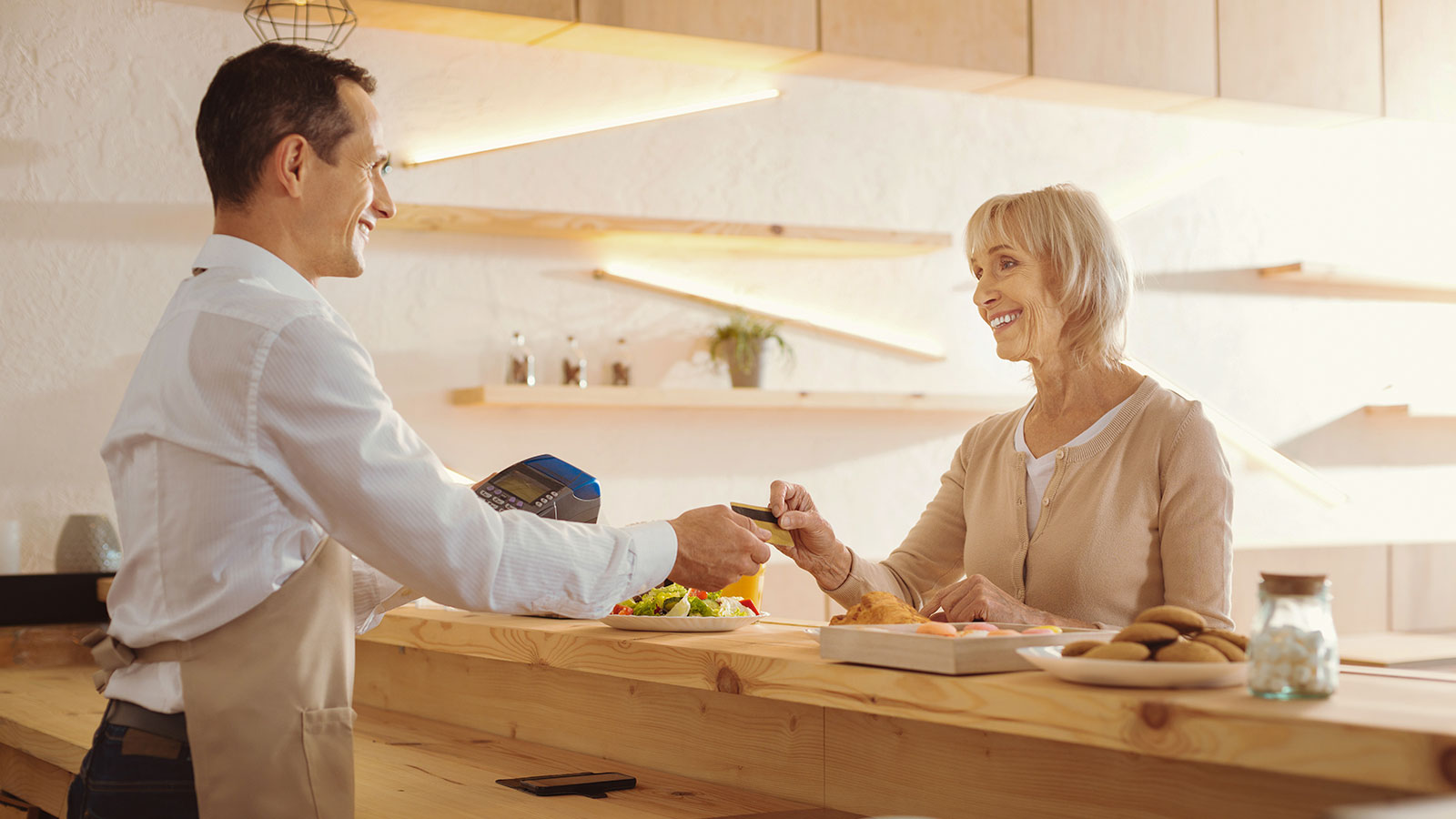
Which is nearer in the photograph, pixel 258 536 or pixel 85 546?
pixel 258 536

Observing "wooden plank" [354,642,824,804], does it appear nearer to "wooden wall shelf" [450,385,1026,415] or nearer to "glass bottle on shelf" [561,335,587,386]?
"wooden wall shelf" [450,385,1026,415]

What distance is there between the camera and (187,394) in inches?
56.1

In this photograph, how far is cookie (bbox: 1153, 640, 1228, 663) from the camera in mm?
1297

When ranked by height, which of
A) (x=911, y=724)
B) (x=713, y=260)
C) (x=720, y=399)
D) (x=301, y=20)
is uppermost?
(x=301, y=20)

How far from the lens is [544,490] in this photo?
78.5 inches

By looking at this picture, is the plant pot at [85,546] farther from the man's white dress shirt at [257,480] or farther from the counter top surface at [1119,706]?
the man's white dress shirt at [257,480]

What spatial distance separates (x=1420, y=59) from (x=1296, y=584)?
183 inches

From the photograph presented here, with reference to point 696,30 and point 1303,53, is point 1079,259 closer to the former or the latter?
point 696,30

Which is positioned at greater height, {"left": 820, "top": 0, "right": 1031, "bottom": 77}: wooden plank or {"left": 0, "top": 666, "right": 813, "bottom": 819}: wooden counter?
{"left": 820, "top": 0, "right": 1031, "bottom": 77}: wooden plank

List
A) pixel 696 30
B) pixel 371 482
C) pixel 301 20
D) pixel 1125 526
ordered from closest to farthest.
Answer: pixel 371 482 < pixel 1125 526 < pixel 301 20 < pixel 696 30

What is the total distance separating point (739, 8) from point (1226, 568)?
249 cm

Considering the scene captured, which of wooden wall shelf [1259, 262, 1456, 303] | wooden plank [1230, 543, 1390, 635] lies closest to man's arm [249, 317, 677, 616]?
wooden plank [1230, 543, 1390, 635]

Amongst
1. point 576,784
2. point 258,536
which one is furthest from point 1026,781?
point 258,536

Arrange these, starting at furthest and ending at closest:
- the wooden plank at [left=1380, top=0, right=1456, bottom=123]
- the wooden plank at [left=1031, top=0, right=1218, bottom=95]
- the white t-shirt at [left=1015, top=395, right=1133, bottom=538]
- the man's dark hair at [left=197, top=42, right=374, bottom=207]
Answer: the wooden plank at [left=1380, top=0, right=1456, bottom=123], the wooden plank at [left=1031, top=0, right=1218, bottom=95], the white t-shirt at [left=1015, top=395, right=1133, bottom=538], the man's dark hair at [left=197, top=42, right=374, bottom=207]
